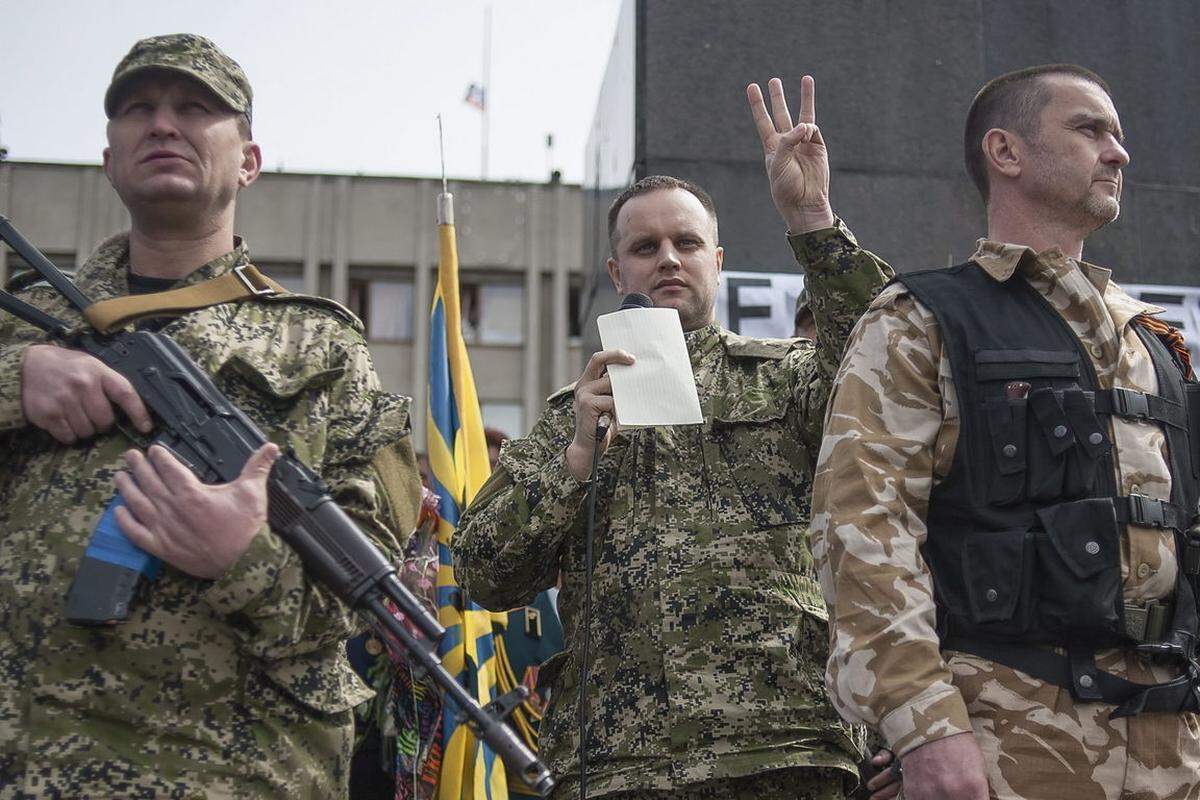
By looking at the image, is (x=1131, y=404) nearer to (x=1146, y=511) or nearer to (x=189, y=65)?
(x=1146, y=511)

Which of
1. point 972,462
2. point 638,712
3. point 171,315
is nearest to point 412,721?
point 638,712

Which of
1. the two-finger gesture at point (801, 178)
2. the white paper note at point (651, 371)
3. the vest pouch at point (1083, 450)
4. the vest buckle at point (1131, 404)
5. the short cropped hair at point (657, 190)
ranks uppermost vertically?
the short cropped hair at point (657, 190)

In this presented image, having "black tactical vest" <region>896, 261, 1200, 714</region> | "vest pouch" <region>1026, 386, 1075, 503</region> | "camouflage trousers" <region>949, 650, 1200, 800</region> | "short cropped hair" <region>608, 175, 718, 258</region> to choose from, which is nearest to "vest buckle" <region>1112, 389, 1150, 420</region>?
"black tactical vest" <region>896, 261, 1200, 714</region>

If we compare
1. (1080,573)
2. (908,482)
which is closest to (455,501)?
(908,482)

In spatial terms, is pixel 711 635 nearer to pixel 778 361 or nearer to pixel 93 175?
pixel 778 361

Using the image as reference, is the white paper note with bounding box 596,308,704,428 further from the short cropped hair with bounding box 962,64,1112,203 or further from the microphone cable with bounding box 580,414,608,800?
the short cropped hair with bounding box 962,64,1112,203

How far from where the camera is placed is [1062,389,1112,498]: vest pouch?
2.36 metres

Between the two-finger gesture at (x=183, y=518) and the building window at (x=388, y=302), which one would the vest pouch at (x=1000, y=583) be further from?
Result: the building window at (x=388, y=302)

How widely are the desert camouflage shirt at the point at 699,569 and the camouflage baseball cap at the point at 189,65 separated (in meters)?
1.14

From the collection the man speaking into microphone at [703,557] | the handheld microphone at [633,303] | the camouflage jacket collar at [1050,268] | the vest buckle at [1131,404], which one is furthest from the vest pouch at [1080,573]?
the handheld microphone at [633,303]

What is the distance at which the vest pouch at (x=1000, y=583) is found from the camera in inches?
90.0

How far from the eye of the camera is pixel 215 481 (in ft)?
7.60

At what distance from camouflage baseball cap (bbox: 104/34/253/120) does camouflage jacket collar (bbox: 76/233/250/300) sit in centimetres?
30

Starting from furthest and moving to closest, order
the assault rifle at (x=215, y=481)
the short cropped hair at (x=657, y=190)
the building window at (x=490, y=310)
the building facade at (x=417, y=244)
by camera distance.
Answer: the building window at (x=490, y=310)
the building facade at (x=417, y=244)
the short cropped hair at (x=657, y=190)
the assault rifle at (x=215, y=481)
